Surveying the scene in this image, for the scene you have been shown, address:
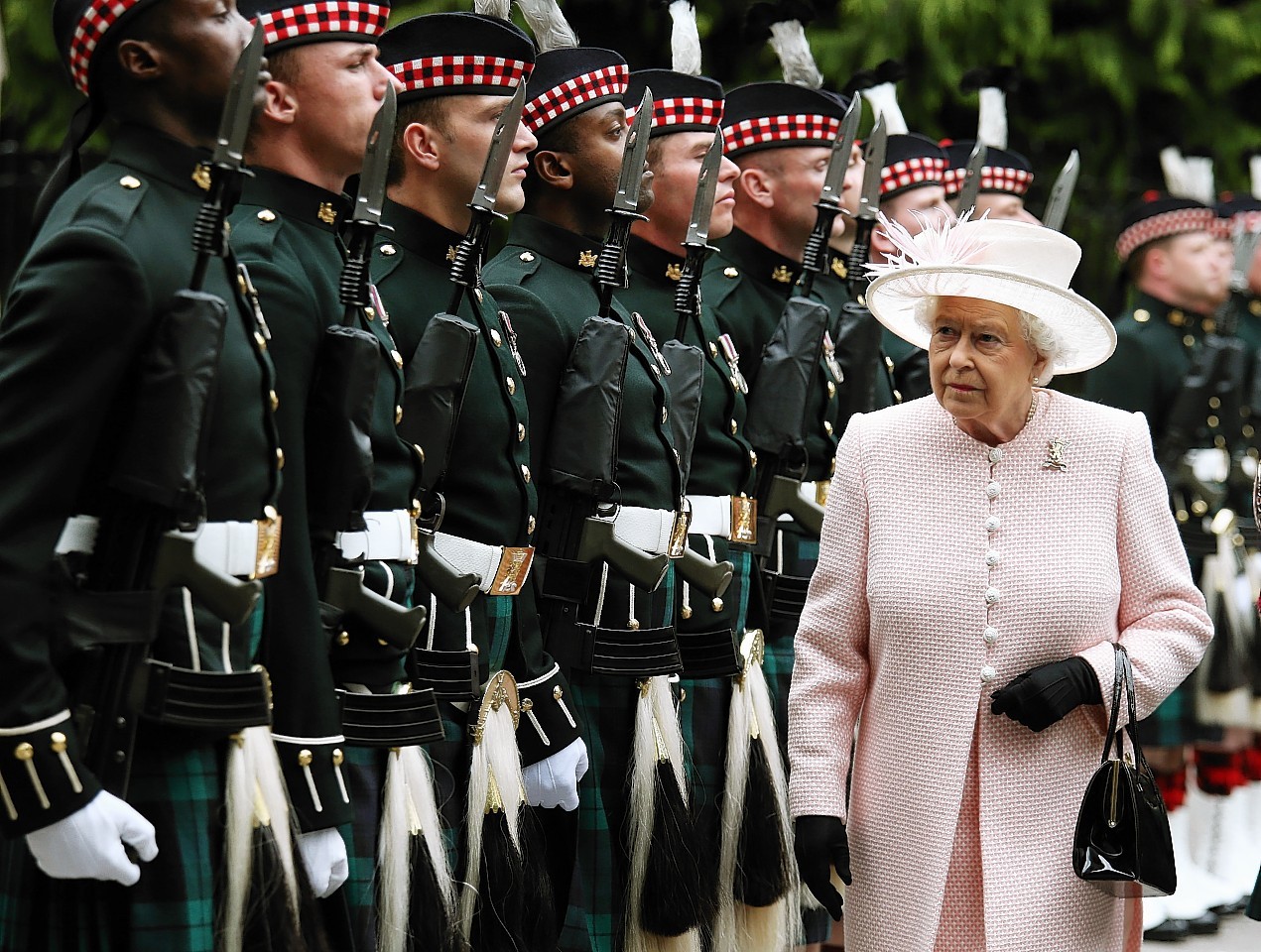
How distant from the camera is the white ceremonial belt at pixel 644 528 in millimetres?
4820

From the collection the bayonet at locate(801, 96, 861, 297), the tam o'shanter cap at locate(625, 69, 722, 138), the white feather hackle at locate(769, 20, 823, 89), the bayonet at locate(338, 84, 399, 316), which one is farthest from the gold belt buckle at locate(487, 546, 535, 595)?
the white feather hackle at locate(769, 20, 823, 89)

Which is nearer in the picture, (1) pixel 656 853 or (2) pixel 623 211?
(2) pixel 623 211

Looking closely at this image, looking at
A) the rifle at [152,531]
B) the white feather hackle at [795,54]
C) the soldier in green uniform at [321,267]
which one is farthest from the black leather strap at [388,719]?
the white feather hackle at [795,54]

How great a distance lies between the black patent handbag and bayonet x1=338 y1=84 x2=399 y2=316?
157 centimetres

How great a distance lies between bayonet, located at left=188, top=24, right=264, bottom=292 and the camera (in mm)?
3176

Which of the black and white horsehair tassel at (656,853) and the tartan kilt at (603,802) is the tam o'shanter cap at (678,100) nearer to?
the tartan kilt at (603,802)

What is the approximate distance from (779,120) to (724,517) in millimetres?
1451

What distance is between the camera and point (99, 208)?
3.16m

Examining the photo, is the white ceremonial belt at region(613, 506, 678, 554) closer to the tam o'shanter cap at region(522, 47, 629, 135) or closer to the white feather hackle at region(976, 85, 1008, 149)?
the tam o'shanter cap at region(522, 47, 629, 135)

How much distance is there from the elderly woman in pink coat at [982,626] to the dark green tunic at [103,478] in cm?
120

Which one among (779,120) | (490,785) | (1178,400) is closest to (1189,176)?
(1178,400)

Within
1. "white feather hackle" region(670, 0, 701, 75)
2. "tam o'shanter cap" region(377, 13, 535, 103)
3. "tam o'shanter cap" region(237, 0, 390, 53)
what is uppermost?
"white feather hackle" region(670, 0, 701, 75)

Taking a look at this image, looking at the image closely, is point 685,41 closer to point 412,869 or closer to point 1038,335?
point 1038,335

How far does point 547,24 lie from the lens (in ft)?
17.1
